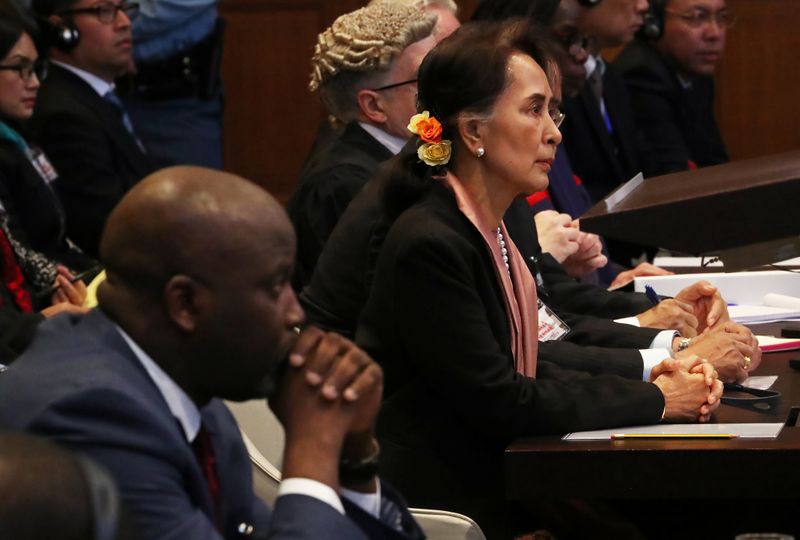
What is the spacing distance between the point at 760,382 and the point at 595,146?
2.47 m

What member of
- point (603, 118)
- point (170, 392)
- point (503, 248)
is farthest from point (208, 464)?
point (603, 118)

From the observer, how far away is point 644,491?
7.11 ft

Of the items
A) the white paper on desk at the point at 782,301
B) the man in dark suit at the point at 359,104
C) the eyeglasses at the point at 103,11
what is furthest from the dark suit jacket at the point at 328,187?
the eyeglasses at the point at 103,11

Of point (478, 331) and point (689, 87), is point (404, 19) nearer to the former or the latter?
point (478, 331)

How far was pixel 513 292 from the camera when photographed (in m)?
2.59

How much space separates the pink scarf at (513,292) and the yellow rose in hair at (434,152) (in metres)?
0.03

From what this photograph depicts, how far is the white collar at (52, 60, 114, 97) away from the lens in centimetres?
480

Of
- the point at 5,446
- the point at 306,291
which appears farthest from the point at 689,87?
the point at 5,446

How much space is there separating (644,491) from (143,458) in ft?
3.13

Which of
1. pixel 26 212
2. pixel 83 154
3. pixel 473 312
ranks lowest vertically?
pixel 83 154

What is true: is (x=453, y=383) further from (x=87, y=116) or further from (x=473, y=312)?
(x=87, y=116)

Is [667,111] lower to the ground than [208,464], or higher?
lower

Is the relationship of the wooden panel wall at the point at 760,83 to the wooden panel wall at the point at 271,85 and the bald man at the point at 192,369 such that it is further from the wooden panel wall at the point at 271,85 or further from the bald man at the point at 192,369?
the bald man at the point at 192,369

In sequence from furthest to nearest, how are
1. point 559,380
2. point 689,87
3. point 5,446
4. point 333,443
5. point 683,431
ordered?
point 689,87 → point 559,380 → point 683,431 → point 333,443 → point 5,446
